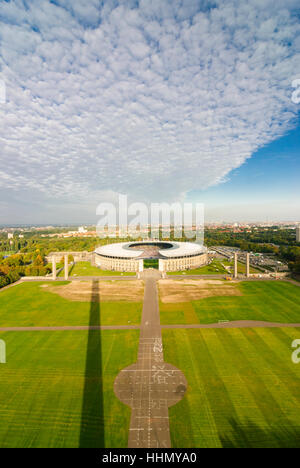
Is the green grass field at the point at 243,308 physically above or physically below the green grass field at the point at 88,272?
below

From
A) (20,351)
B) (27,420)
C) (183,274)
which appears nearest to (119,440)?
(27,420)

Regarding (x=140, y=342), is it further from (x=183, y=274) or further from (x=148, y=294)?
(x=183, y=274)

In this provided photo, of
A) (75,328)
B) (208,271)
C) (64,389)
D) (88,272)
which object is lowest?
(64,389)

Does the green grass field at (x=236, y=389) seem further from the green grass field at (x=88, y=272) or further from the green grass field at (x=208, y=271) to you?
the green grass field at (x=88, y=272)

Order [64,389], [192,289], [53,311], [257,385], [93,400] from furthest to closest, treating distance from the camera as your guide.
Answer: [192,289] → [53,311] → [257,385] → [64,389] → [93,400]

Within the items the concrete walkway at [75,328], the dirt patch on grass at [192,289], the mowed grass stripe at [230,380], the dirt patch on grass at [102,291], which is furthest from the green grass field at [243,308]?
the dirt patch on grass at [102,291]

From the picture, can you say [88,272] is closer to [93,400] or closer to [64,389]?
[64,389]

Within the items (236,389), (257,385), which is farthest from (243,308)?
(236,389)
